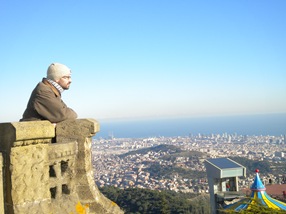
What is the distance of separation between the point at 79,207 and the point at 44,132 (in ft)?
2.23

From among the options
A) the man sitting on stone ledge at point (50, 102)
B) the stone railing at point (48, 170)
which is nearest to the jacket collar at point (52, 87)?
the man sitting on stone ledge at point (50, 102)

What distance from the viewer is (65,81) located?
2.61m


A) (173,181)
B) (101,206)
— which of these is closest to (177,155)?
(173,181)

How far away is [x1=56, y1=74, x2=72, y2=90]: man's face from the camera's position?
2.59m

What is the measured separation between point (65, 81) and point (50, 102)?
247 millimetres

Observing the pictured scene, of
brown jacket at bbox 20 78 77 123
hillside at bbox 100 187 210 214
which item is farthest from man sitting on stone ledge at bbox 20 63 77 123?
hillside at bbox 100 187 210 214

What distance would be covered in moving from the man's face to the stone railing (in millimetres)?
265

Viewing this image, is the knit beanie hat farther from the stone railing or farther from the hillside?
the hillside

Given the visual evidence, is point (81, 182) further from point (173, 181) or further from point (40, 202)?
point (173, 181)

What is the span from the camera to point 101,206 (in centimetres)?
261

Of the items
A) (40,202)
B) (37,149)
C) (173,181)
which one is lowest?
(173,181)

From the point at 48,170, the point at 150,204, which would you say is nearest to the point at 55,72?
the point at 48,170

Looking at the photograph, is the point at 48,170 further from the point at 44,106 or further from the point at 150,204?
the point at 150,204

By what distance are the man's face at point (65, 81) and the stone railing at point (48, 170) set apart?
26 centimetres
